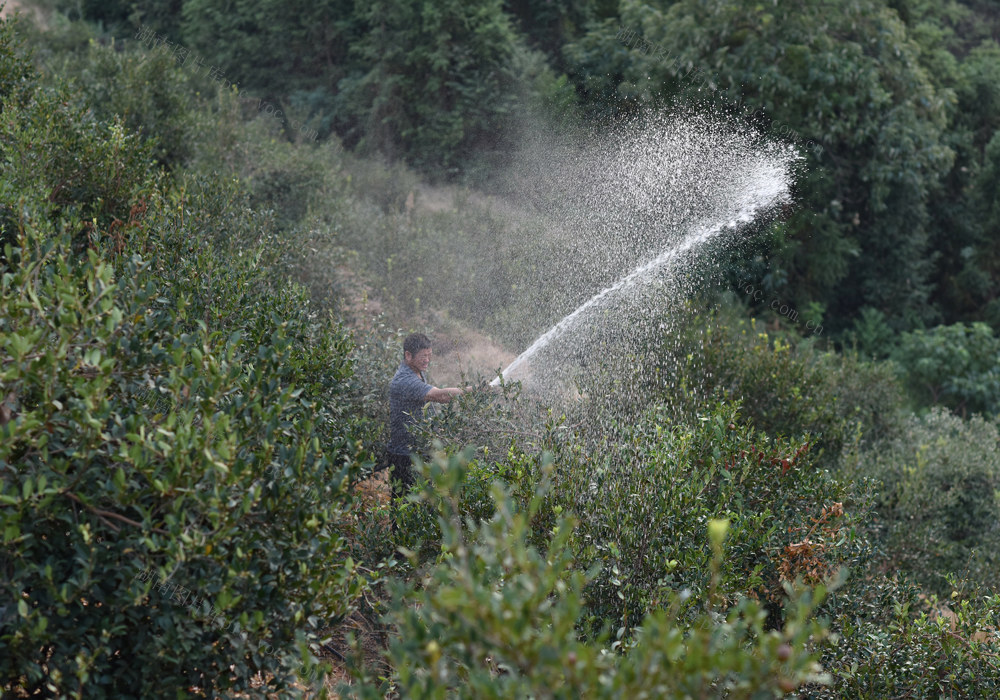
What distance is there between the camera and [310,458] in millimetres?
3125

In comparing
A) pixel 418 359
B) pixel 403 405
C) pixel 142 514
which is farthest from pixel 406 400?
pixel 142 514

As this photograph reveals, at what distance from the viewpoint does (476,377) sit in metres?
7.29

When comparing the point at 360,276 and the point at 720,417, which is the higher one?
the point at 720,417

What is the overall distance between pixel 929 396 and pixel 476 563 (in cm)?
1591

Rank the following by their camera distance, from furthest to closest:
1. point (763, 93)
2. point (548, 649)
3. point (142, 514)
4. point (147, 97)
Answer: point (763, 93) < point (147, 97) < point (142, 514) < point (548, 649)

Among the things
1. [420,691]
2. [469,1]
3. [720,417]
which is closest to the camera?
[420,691]

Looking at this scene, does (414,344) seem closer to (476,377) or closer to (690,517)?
(476,377)

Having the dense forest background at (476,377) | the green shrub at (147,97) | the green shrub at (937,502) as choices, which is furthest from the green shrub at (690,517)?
the green shrub at (147,97)

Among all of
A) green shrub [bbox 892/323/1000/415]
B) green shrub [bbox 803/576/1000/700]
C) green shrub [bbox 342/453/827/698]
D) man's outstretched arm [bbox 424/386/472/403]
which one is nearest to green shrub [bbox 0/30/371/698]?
green shrub [bbox 342/453/827/698]

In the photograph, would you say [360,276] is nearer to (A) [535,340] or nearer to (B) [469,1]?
(A) [535,340]

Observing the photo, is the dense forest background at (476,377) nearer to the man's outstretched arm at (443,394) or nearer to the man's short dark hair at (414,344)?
the man's outstretched arm at (443,394)

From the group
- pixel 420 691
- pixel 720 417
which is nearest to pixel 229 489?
pixel 420 691

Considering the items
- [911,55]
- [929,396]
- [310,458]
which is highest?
[310,458]

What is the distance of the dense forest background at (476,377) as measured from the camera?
2.79m
